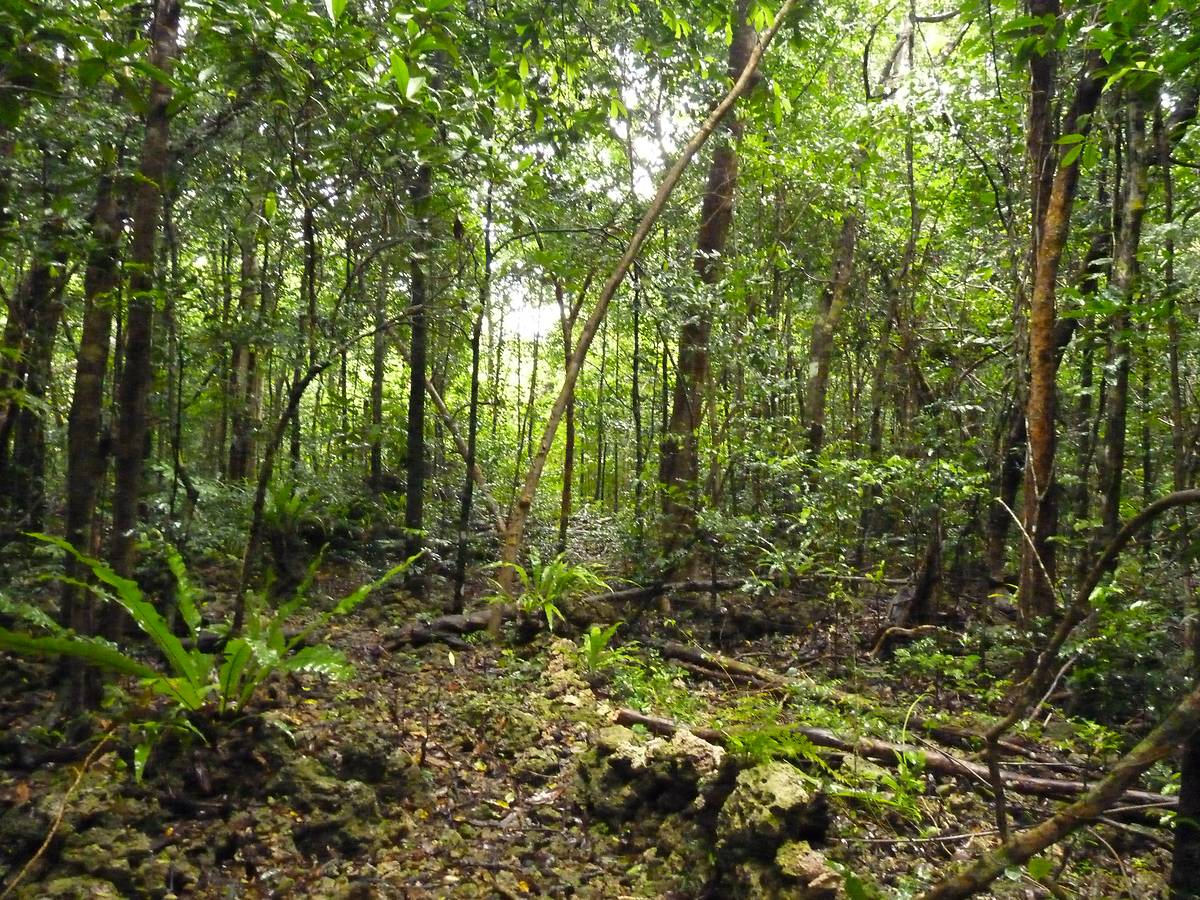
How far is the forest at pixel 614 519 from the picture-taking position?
11.7 feet

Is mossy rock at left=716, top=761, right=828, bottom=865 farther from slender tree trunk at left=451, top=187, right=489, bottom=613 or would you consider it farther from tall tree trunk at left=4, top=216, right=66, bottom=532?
slender tree trunk at left=451, top=187, right=489, bottom=613

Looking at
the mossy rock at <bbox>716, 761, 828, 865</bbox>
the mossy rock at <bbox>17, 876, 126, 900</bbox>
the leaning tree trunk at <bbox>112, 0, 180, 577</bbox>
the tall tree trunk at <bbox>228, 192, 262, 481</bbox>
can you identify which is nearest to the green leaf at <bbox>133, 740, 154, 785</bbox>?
the mossy rock at <bbox>17, 876, 126, 900</bbox>

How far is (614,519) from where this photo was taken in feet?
37.3

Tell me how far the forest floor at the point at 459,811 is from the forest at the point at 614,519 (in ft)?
0.10

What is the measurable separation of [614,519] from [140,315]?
7662 millimetres

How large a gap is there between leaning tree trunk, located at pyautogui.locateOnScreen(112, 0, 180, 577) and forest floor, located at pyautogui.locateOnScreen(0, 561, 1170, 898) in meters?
1.29

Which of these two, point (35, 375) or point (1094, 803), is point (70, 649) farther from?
point (1094, 803)

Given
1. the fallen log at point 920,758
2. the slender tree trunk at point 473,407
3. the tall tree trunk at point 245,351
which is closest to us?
the fallen log at point 920,758

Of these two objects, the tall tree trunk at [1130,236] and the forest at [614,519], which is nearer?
the forest at [614,519]

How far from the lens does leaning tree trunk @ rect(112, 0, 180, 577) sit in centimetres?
436

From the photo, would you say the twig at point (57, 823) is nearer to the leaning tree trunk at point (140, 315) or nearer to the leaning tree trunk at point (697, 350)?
the leaning tree trunk at point (140, 315)

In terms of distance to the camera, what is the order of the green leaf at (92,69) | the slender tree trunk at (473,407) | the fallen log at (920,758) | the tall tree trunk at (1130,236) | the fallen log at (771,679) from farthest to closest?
the slender tree trunk at (473,407)
the tall tree trunk at (1130,236)
the fallen log at (771,679)
the fallen log at (920,758)
the green leaf at (92,69)

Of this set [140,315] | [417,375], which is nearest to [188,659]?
[140,315]

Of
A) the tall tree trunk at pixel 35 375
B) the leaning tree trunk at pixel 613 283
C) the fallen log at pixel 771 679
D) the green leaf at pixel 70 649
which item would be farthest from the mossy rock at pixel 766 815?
the tall tree trunk at pixel 35 375
